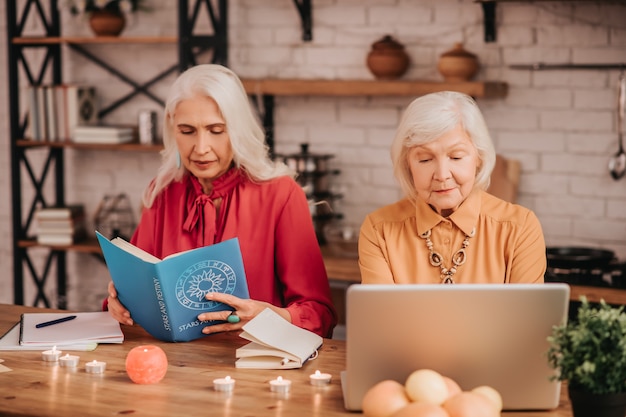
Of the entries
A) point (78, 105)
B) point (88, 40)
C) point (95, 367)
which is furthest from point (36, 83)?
point (95, 367)

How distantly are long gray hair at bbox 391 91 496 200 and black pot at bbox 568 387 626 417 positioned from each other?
2.66 feet

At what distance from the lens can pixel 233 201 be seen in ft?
9.01

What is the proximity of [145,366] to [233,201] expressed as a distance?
2.76 feet

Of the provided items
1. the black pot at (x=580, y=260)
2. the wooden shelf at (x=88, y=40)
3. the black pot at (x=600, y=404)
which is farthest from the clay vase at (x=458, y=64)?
the black pot at (x=600, y=404)

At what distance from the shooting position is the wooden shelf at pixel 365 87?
3.81 m

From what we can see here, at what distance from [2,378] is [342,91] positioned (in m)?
2.31

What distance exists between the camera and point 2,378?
2.06 meters

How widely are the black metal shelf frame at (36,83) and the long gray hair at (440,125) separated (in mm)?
2105

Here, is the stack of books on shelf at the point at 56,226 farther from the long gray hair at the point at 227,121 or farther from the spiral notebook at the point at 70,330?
the spiral notebook at the point at 70,330

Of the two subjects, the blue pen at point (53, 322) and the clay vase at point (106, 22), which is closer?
the blue pen at point (53, 322)

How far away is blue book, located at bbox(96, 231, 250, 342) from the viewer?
2209mm

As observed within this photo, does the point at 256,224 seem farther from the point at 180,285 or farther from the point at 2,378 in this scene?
the point at 2,378

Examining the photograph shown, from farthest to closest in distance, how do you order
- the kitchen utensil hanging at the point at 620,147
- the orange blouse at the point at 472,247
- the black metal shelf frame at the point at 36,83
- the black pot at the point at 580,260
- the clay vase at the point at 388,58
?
1. the black metal shelf frame at the point at 36,83
2. the clay vase at the point at 388,58
3. the kitchen utensil hanging at the point at 620,147
4. the black pot at the point at 580,260
5. the orange blouse at the point at 472,247

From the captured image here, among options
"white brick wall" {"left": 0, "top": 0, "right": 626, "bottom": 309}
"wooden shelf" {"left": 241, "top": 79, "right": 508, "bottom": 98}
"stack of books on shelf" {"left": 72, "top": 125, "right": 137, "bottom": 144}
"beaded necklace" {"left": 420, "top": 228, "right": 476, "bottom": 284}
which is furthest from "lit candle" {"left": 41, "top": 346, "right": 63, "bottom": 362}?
"stack of books on shelf" {"left": 72, "top": 125, "right": 137, "bottom": 144}
